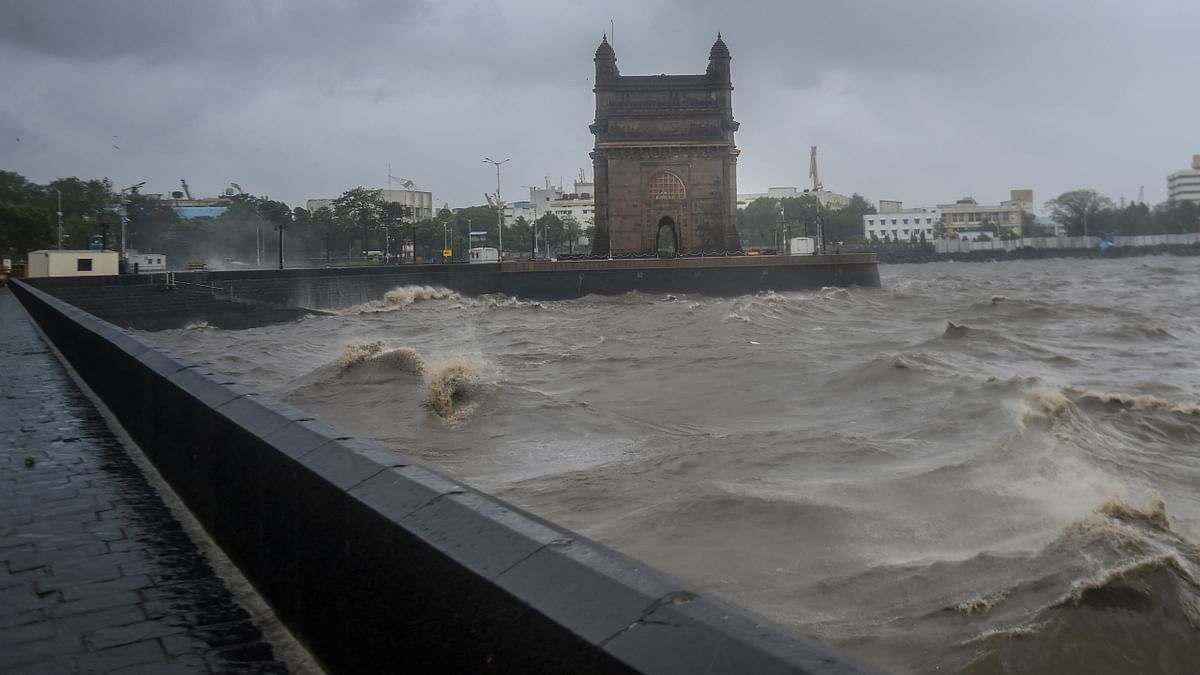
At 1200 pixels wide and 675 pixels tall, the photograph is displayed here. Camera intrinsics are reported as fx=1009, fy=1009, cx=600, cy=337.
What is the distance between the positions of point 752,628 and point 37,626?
2.86 metres

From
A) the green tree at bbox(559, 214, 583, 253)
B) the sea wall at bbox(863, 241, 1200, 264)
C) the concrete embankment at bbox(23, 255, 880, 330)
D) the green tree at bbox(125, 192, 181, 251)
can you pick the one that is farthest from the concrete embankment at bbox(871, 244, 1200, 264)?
the green tree at bbox(125, 192, 181, 251)

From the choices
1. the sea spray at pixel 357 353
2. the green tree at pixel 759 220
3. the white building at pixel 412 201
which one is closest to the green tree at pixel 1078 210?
the green tree at pixel 759 220

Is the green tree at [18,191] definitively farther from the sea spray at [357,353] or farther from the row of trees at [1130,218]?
the row of trees at [1130,218]

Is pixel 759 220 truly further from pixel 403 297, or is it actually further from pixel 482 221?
pixel 403 297

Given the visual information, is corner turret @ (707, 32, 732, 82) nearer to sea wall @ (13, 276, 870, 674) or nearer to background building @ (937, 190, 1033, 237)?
sea wall @ (13, 276, 870, 674)

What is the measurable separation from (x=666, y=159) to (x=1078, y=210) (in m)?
109

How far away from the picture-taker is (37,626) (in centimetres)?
351

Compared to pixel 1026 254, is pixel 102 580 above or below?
below

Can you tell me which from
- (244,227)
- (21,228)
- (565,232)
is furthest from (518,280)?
(565,232)

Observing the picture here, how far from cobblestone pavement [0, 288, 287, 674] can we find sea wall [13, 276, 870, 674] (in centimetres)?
21

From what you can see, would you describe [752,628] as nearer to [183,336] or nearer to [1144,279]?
[183,336]

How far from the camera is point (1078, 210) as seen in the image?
471 feet

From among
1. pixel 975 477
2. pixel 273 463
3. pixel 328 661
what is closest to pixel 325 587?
pixel 328 661

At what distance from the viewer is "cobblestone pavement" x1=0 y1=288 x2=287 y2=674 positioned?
10.6 feet
